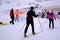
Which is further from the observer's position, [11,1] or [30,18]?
[11,1]

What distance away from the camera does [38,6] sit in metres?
23.1

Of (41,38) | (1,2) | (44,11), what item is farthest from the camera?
(1,2)

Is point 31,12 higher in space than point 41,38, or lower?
higher

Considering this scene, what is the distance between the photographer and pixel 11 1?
81.8 feet

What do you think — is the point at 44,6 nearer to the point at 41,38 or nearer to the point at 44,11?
the point at 44,11

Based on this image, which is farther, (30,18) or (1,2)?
(1,2)

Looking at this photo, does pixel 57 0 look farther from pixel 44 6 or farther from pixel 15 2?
pixel 15 2

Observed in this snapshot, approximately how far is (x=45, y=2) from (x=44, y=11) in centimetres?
294

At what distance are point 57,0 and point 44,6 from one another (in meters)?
1.84

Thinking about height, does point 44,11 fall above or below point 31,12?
below

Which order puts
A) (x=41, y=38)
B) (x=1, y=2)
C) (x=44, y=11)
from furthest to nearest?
(x=1, y=2), (x=44, y=11), (x=41, y=38)

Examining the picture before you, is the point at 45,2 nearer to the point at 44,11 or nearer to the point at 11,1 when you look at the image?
the point at 44,11

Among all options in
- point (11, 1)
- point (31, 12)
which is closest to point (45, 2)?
point (11, 1)

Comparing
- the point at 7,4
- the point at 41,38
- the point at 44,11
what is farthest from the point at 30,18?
the point at 7,4
